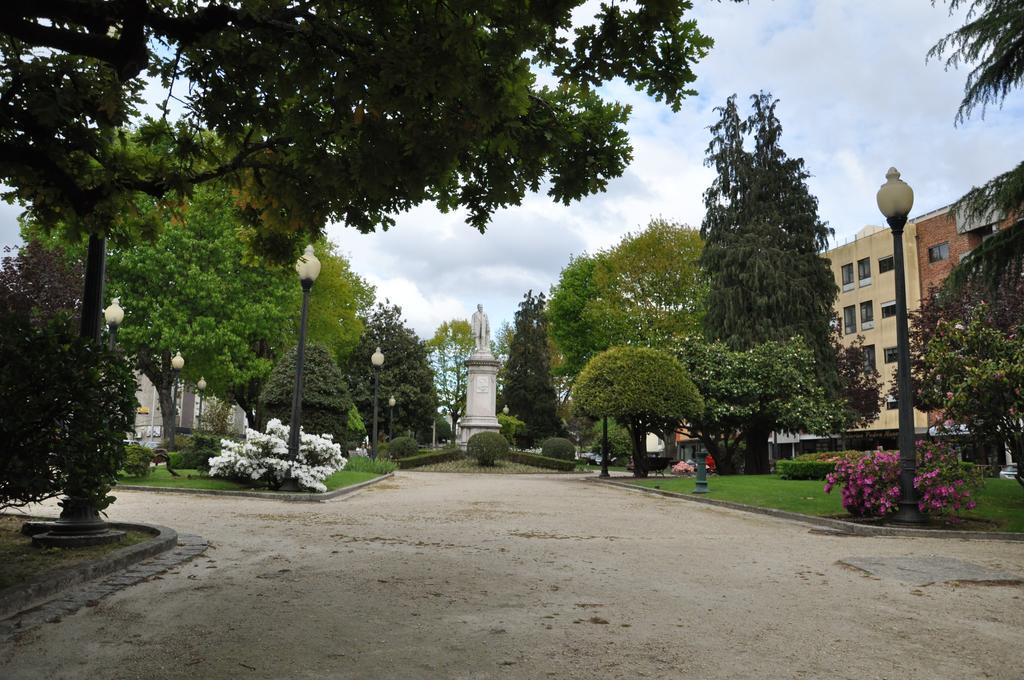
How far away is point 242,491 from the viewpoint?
15781 millimetres

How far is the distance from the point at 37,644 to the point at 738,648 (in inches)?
159

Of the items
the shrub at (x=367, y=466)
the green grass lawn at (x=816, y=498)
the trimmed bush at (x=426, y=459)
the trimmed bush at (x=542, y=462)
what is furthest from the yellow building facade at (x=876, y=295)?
the shrub at (x=367, y=466)

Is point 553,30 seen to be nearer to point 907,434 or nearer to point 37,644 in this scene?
point 37,644

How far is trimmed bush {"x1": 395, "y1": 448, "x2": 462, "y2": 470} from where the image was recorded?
34.7 meters

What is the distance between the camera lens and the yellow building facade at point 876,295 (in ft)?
147

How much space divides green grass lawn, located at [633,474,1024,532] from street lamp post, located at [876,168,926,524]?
3.74 feet

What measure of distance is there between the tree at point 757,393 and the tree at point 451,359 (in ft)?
151

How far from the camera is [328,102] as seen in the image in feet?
21.5

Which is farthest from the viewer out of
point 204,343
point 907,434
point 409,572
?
point 204,343

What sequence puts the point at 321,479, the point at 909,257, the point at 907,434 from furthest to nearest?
the point at 909,257 → the point at 321,479 → the point at 907,434

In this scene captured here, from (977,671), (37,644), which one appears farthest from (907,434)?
(37,644)

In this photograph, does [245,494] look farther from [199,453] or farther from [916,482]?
[916,482]

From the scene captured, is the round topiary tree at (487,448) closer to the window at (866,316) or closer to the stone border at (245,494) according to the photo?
the stone border at (245,494)

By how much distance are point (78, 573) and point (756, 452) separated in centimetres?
2837
